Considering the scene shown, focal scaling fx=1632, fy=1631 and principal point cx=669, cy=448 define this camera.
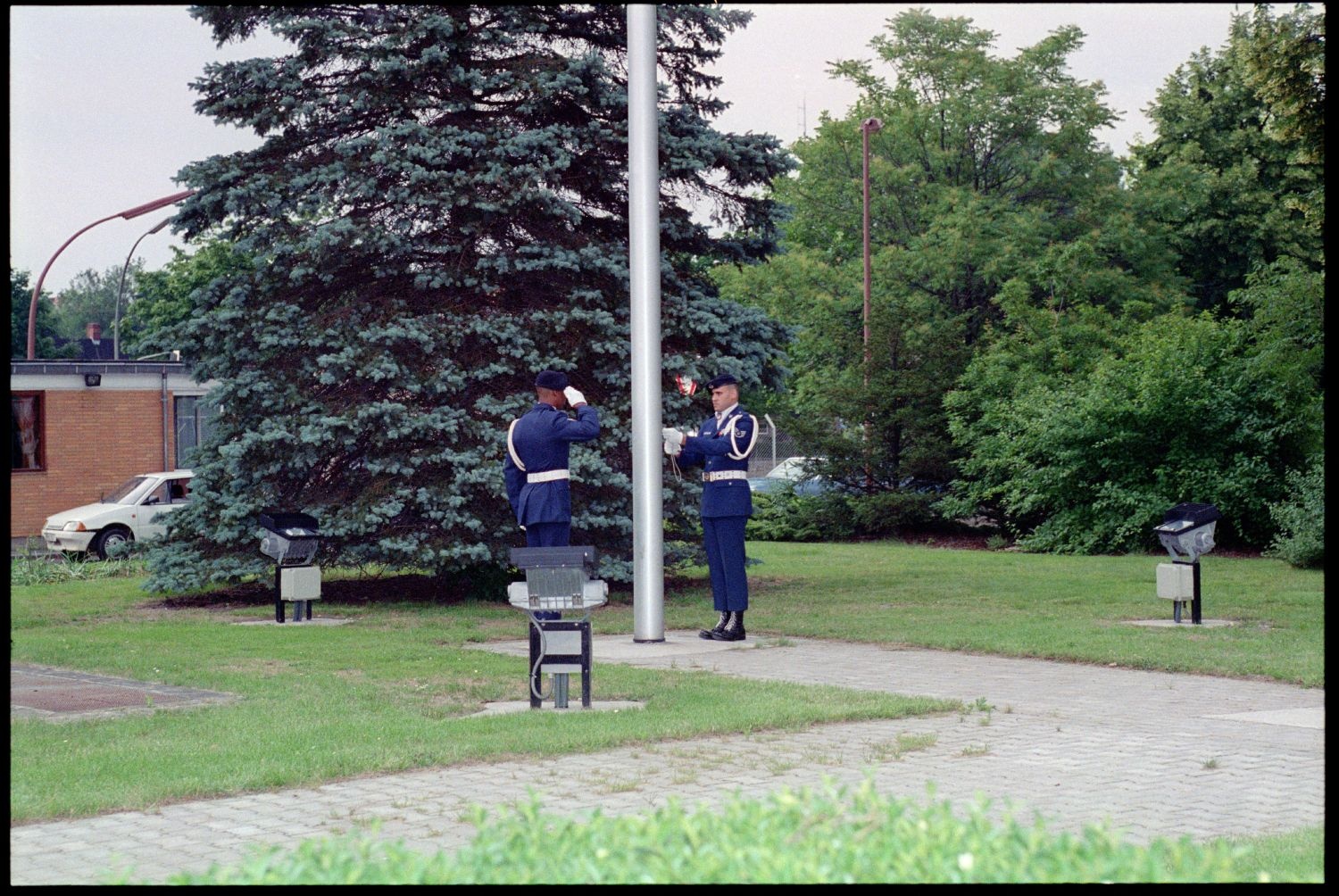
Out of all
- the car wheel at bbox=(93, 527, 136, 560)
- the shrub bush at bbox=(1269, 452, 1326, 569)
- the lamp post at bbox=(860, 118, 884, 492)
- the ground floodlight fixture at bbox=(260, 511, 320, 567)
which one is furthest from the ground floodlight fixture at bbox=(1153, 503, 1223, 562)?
the car wheel at bbox=(93, 527, 136, 560)

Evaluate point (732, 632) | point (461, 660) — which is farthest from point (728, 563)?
point (461, 660)

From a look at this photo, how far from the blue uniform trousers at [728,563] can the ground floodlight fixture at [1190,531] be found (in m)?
3.82

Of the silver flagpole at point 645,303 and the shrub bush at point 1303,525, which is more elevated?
the silver flagpole at point 645,303

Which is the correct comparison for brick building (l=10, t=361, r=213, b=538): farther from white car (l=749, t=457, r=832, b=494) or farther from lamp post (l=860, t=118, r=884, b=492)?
lamp post (l=860, t=118, r=884, b=492)

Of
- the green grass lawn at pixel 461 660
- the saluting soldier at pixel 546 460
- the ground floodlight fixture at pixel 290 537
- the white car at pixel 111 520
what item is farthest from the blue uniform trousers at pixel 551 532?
the white car at pixel 111 520

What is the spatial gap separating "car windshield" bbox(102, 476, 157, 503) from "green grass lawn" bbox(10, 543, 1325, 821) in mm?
8207

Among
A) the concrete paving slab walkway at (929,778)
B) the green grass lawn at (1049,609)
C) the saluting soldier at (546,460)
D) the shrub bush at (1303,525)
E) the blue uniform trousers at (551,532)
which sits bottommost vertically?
the green grass lawn at (1049,609)

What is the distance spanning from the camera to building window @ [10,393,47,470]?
34.4 meters

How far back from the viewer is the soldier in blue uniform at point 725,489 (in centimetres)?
1374

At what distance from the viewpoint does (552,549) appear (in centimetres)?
982

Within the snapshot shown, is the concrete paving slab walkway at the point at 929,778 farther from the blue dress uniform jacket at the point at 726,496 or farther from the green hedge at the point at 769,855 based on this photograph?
the blue dress uniform jacket at the point at 726,496

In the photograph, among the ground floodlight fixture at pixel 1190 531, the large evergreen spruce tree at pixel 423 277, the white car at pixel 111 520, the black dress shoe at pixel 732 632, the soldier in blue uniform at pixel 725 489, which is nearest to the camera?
the soldier in blue uniform at pixel 725 489

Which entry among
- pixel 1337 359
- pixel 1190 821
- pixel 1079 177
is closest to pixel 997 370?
pixel 1079 177

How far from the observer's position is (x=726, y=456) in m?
13.9
